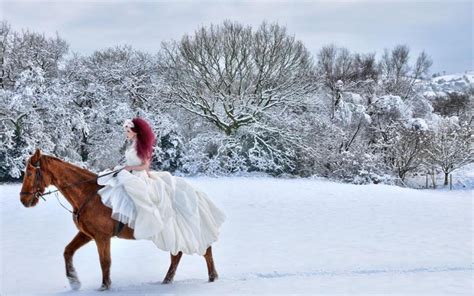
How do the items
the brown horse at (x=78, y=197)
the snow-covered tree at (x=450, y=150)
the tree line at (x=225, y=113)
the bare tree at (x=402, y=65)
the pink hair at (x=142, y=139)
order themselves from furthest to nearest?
the bare tree at (x=402, y=65) → the snow-covered tree at (x=450, y=150) → the tree line at (x=225, y=113) → the pink hair at (x=142, y=139) → the brown horse at (x=78, y=197)

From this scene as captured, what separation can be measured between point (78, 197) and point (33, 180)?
553 millimetres

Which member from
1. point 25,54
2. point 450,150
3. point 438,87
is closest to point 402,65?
point 450,150

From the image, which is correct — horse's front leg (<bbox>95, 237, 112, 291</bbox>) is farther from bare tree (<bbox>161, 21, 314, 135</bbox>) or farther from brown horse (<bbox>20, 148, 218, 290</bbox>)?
bare tree (<bbox>161, 21, 314, 135</bbox>)

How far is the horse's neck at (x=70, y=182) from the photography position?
215 inches

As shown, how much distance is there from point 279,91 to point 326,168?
175 inches

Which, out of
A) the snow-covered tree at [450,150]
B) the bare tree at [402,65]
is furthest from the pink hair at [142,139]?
the bare tree at [402,65]

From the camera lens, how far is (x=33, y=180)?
5387 mm

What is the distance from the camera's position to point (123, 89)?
73.6 feet

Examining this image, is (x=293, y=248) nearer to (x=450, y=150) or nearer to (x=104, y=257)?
(x=104, y=257)

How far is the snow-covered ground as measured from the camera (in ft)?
19.5

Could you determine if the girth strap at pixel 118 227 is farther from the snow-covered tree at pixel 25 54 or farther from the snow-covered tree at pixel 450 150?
the snow-covered tree at pixel 450 150

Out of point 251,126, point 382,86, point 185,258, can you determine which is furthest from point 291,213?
point 382,86

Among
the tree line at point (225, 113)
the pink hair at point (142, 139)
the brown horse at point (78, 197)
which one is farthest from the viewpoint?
the tree line at point (225, 113)

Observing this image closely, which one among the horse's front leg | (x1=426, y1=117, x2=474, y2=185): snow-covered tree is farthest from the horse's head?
(x1=426, y1=117, x2=474, y2=185): snow-covered tree
